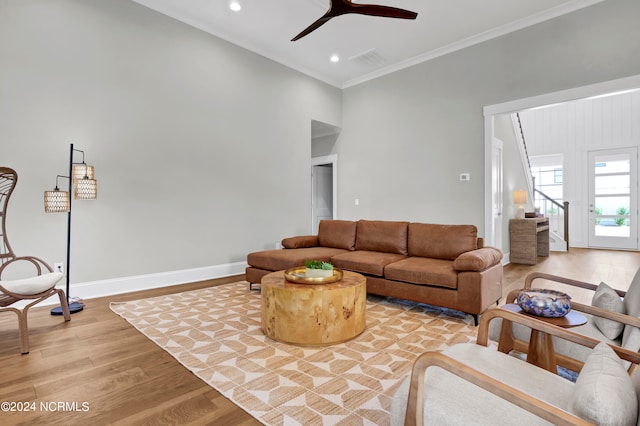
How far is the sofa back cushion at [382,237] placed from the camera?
406 cm

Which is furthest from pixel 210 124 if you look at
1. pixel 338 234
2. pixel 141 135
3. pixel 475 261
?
pixel 475 261

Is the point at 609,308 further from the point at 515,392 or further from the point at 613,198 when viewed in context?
the point at 613,198

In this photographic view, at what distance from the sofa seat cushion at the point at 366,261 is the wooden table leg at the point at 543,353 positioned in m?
1.88

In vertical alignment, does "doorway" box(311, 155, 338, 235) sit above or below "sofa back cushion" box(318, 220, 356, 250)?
above

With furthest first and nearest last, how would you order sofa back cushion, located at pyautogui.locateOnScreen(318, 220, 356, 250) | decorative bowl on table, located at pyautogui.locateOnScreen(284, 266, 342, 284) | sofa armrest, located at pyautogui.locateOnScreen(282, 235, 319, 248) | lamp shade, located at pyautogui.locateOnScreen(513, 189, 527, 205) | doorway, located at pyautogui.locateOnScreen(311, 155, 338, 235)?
doorway, located at pyautogui.locateOnScreen(311, 155, 338, 235) → lamp shade, located at pyautogui.locateOnScreen(513, 189, 527, 205) → sofa armrest, located at pyautogui.locateOnScreen(282, 235, 319, 248) → sofa back cushion, located at pyautogui.locateOnScreen(318, 220, 356, 250) → decorative bowl on table, located at pyautogui.locateOnScreen(284, 266, 342, 284)

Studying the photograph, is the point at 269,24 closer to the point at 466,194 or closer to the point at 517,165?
the point at 466,194

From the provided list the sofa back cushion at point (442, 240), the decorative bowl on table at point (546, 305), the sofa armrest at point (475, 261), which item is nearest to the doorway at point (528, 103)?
the sofa back cushion at point (442, 240)

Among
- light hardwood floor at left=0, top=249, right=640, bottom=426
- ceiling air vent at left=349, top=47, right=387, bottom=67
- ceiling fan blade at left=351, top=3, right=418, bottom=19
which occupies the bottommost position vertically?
light hardwood floor at left=0, top=249, right=640, bottom=426

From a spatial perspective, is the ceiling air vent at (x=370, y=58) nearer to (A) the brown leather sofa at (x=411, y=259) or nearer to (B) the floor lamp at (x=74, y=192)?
(A) the brown leather sofa at (x=411, y=259)

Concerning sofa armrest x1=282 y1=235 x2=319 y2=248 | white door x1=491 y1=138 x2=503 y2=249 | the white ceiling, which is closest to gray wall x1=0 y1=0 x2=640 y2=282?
the white ceiling

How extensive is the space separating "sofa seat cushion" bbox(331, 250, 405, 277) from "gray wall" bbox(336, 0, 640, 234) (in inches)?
80.4

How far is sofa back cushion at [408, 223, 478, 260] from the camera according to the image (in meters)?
3.56

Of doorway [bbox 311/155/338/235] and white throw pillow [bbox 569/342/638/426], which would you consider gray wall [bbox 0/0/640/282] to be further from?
white throw pillow [bbox 569/342/638/426]

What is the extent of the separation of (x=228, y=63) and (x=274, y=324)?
4.19m
